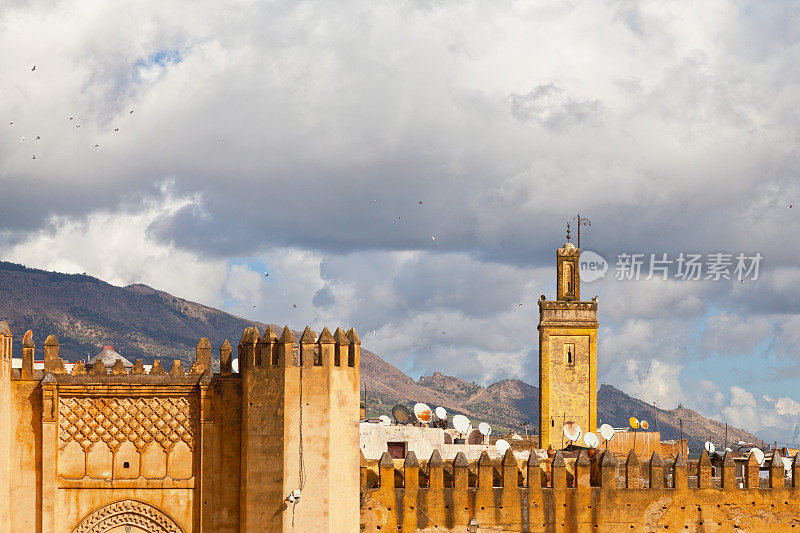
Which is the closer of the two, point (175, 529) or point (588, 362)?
point (175, 529)

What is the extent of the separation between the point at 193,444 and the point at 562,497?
36.1ft

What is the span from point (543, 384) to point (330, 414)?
118 ft

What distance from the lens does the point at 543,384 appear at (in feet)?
213

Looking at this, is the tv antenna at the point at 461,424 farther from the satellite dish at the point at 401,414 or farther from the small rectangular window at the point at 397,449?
the satellite dish at the point at 401,414

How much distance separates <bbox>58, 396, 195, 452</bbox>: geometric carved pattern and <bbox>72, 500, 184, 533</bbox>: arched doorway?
137cm

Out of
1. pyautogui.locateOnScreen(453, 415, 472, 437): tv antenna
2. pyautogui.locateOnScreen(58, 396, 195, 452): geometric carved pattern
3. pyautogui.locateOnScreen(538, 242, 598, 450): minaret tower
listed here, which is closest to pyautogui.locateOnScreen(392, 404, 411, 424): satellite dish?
pyautogui.locateOnScreen(453, 415, 472, 437): tv antenna

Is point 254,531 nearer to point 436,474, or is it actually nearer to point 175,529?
point 175,529

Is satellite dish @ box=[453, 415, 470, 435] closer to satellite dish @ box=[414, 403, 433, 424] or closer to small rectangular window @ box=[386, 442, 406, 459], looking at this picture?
small rectangular window @ box=[386, 442, 406, 459]

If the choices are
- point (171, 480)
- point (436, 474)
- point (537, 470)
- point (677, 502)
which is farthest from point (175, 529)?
point (677, 502)

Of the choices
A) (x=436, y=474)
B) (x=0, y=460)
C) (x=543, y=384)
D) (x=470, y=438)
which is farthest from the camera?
(x=543, y=384)

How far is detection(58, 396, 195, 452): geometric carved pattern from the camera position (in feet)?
100

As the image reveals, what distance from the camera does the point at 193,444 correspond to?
3073 cm

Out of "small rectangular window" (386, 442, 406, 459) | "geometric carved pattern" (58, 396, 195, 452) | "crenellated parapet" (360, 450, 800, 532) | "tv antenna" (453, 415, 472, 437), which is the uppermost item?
"geometric carved pattern" (58, 396, 195, 452)

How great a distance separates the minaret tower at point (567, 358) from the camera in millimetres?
64500
